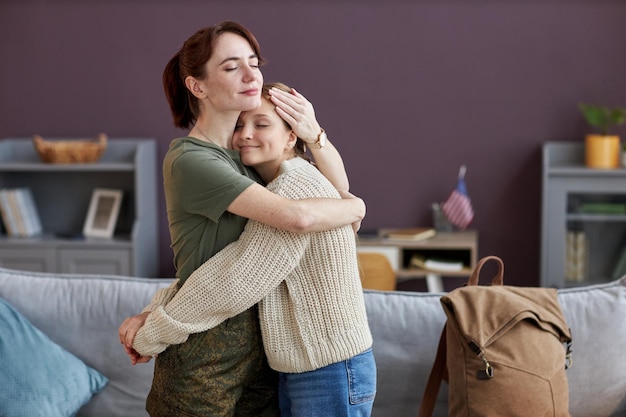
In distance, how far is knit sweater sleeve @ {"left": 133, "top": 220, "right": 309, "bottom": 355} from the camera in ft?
6.10

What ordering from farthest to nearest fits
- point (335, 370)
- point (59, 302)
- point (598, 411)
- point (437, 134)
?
1. point (437, 134)
2. point (59, 302)
3. point (598, 411)
4. point (335, 370)

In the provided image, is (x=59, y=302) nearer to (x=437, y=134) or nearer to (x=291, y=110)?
(x=291, y=110)

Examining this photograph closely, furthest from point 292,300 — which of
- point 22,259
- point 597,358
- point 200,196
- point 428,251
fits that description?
point 22,259

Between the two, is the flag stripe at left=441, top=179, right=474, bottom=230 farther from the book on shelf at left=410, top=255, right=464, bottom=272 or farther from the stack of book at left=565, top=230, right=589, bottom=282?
the stack of book at left=565, top=230, right=589, bottom=282

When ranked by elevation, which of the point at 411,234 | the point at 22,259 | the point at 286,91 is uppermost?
the point at 286,91

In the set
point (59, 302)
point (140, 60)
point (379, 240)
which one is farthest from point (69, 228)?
point (59, 302)

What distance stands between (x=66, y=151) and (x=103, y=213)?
42 cm

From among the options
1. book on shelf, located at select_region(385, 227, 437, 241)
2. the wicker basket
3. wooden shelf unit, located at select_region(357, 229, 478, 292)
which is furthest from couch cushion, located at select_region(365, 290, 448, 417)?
the wicker basket

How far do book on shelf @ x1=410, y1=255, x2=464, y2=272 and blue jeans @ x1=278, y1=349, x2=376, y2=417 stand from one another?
2.65 m

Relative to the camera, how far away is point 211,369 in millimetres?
1952

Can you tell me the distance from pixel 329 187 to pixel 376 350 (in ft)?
2.73

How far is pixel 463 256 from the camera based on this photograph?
471 cm

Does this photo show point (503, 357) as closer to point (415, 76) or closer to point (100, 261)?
point (415, 76)

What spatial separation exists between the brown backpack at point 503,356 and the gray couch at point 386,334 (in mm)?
188
